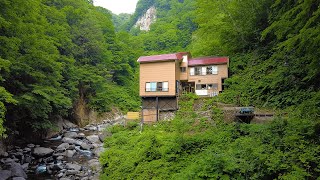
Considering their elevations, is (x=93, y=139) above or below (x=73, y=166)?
above

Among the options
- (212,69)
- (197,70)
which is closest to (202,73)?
(197,70)

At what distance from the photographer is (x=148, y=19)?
9100 centimetres

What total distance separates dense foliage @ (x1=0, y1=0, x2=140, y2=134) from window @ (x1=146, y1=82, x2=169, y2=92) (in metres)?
8.01

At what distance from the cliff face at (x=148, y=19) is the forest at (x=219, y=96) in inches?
2224

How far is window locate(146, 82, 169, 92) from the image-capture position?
21817 mm

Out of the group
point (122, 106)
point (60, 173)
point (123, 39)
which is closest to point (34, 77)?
point (60, 173)

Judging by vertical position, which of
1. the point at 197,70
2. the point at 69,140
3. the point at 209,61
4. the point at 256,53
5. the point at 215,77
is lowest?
the point at 69,140

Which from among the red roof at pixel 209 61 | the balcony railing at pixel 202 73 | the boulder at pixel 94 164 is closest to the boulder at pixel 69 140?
the boulder at pixel 94 164

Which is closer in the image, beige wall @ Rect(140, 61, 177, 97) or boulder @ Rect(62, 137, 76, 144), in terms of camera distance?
boulder @ Rect(62, 137, 76, 144)

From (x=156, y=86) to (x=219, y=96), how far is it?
6.49m

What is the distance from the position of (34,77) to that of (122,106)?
2368 cm

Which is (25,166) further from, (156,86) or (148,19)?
(148,19)

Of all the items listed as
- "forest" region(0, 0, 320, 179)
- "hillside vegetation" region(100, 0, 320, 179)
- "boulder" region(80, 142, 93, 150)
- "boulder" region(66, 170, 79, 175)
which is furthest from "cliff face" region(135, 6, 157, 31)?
"boulder" region(66, 170, 79, 175)

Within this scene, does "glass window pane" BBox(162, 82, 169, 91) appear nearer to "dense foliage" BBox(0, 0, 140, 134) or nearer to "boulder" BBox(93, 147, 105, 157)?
"boulder" BBox(93, 147, 105, 157)
